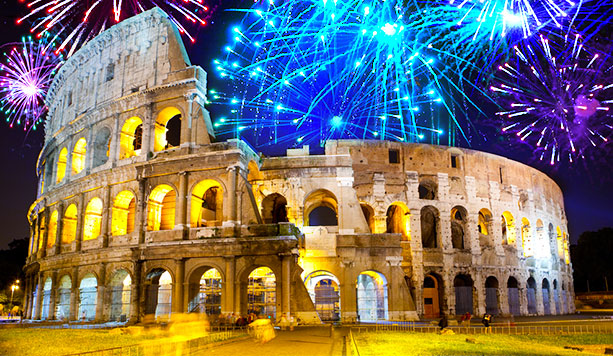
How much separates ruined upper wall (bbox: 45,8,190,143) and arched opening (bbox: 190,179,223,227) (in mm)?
6259

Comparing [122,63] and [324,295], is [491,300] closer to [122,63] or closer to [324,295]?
[324,295]

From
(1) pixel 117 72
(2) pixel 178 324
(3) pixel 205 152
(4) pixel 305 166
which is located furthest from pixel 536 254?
(1) pixel 117 72

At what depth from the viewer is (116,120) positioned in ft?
89.7

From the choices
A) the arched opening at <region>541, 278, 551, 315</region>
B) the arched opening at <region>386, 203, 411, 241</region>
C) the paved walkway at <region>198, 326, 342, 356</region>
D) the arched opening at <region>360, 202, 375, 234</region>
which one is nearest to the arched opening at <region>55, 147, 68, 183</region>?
the arched opening at <region>360, 202, 375, 234</region>

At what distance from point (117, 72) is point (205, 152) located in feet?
27.8

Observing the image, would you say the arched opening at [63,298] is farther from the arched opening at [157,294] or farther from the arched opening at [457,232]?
the arched opening at [457,232]

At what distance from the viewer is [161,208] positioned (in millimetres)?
26844

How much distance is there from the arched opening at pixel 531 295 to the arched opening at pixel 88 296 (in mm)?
26452

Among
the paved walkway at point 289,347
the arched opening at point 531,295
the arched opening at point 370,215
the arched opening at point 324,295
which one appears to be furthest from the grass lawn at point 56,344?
the arched opening at point 531,295

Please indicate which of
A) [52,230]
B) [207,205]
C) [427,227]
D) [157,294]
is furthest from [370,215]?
[52,230]

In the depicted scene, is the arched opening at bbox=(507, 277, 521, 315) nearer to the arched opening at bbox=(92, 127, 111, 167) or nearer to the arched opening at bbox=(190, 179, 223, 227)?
the arched opening at bbox=(190, 179, 223, 227)

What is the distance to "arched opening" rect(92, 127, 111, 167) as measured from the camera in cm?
2830

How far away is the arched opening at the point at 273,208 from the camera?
1120 inches

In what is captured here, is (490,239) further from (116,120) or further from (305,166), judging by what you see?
(116,120)
